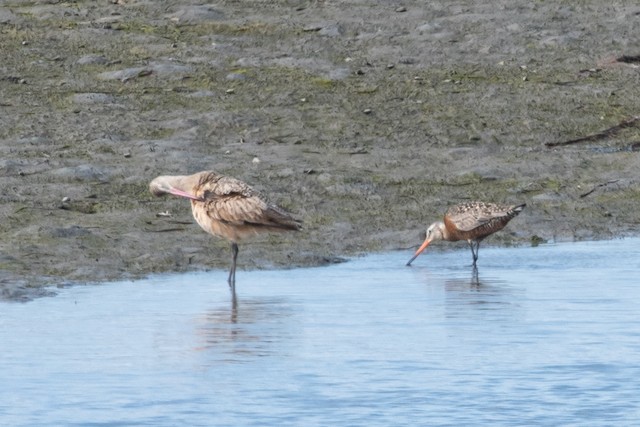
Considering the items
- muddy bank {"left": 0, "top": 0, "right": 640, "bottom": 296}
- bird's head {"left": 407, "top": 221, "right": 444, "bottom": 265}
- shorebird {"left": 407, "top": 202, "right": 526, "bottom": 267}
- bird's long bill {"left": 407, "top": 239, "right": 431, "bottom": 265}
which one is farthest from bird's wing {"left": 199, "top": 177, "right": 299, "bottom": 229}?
bird's head {"left": 407, "top": 221, "right": 444, "bottom": 265}

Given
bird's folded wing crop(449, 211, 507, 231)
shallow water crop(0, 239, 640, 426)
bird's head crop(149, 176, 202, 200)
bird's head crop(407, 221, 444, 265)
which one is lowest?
shallow water crop(0, 239, 640, 426)

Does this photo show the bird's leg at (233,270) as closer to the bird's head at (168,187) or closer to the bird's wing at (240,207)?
the bird's wing at (240,207)

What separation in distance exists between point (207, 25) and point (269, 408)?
14.2 m

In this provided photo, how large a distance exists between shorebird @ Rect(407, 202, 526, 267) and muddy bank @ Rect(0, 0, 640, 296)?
377 mm

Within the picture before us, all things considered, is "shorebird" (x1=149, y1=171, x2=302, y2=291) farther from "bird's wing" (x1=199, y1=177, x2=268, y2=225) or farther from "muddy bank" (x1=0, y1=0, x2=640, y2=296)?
"muddy bank" (x1=0, y1=0, x2=640, y2=296)

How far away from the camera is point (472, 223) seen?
14.6m

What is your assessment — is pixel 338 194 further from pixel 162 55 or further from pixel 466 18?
pixel 466 18

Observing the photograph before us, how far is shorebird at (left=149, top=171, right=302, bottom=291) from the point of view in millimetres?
13719

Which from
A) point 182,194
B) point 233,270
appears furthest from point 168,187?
point 233,270

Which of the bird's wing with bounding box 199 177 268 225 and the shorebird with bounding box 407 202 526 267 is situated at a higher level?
the bird's wing with bounding box 199 177 268 225

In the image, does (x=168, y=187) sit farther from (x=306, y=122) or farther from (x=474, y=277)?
(x=306, y=122)

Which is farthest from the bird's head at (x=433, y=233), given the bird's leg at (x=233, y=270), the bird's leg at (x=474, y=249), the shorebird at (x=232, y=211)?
the bird's leg at (x=233, y=270)

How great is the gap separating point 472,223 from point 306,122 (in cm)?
469

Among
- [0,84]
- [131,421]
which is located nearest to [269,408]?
[131,421]
